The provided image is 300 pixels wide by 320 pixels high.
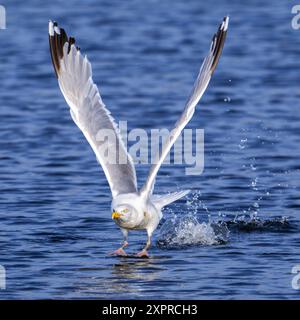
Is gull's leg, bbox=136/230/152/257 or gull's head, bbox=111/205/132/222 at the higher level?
gull's head, bbox=111/205/132/222

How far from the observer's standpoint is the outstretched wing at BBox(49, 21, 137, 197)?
38.1 ft

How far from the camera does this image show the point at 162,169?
15.7m

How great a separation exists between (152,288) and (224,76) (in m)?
13.3

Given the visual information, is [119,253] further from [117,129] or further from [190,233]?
[117,129]

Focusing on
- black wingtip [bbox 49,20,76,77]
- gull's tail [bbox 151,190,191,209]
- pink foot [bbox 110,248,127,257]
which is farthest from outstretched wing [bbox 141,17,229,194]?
black wingtip [bbox 49,20,76,77]

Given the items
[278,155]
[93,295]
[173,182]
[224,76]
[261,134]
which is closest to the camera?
[93,295]

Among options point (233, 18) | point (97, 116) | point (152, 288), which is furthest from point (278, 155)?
point (233, 18)

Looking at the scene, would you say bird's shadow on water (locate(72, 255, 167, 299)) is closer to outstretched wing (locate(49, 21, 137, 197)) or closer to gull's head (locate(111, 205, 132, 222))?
gull's head (locate(111, 205, 132, 222))

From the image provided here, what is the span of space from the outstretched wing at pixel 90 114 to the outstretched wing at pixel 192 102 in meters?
0.42

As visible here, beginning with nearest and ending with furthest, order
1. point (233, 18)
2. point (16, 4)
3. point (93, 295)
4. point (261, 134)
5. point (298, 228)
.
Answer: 1. point (93, 295)
2. point (298, 228)
3. point (261, 134)
4. point (233, 18)
5. point (16, 4)

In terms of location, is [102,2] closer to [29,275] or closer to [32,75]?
[32,75]

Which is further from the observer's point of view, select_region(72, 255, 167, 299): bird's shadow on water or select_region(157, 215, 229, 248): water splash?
select_region(157, 215, 229, 248): water splash

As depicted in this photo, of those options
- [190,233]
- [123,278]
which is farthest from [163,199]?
[123,278]

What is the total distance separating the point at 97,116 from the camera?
38.9 feet
